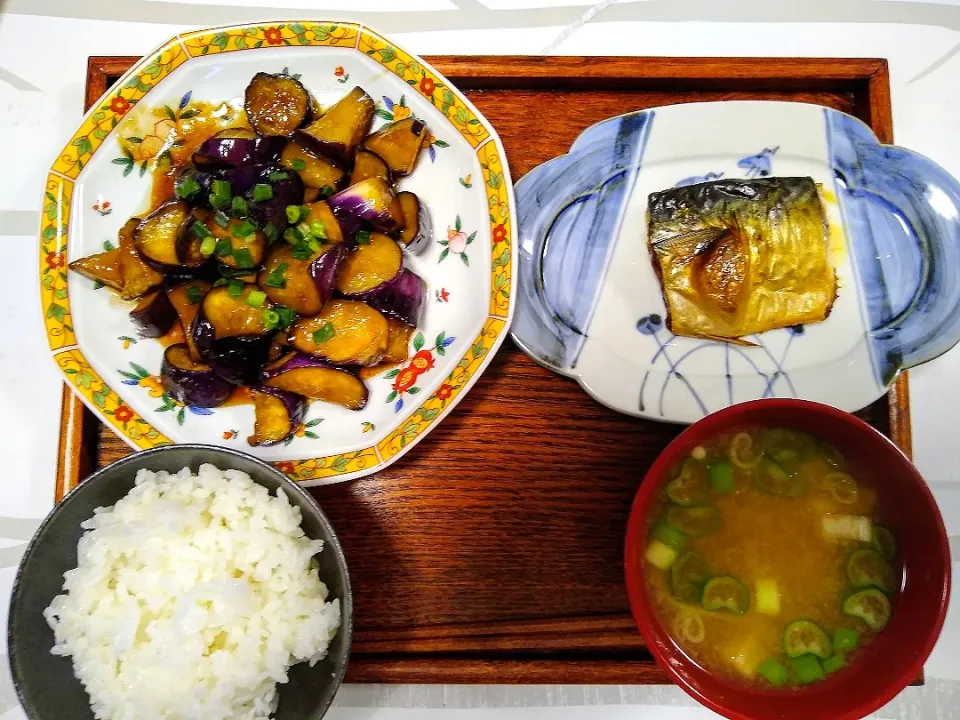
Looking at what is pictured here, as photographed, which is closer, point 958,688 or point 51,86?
point 958,688

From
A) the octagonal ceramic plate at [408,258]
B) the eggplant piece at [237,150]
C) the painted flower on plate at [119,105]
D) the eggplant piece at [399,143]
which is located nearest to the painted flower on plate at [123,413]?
the octagonal ceramic plate at [408,258]

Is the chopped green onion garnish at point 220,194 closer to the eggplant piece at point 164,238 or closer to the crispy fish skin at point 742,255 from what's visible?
the eggplant piece at point 164,238

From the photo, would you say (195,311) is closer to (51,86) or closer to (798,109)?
(51,86)

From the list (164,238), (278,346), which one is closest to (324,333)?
(278,346)

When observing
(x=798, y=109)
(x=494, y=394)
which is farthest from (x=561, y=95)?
(x=494, y=394)

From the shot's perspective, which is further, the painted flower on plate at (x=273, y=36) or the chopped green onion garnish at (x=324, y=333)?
the painted flower on plate at (x=273, y=36)

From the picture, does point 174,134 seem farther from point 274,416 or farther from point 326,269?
point 274,416
